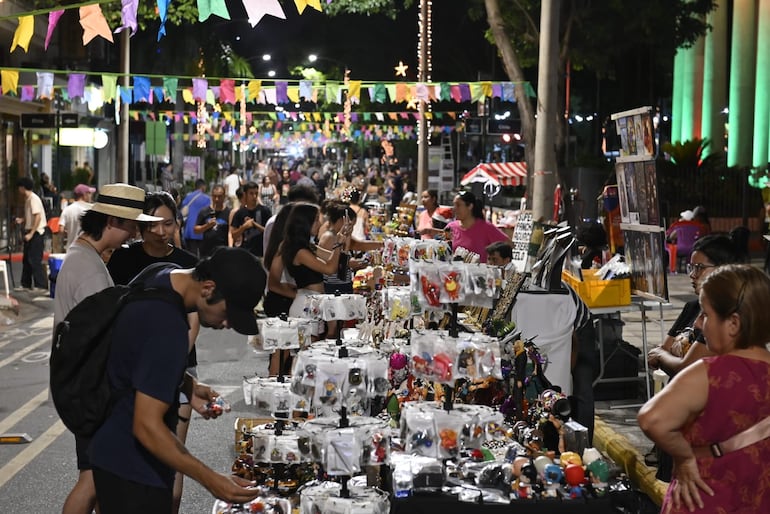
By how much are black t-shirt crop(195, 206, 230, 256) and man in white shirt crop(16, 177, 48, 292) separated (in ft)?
11.0

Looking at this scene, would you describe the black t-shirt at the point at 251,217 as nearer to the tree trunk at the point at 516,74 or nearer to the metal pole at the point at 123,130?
the tree trunk at the point at 516,74

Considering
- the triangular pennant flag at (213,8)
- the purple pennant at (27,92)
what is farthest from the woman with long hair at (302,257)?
the purple pennant at (27,92)

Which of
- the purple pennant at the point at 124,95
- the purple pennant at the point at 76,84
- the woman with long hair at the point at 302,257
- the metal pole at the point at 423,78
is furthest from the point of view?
the metal pole at the point at 423,78

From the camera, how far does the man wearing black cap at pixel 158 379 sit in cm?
398

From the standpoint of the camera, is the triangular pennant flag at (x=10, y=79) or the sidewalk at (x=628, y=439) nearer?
the sidewalk at (x=628, y=439)

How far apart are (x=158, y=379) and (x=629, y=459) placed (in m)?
5.02

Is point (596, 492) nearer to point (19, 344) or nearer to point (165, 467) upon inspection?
point (165, 467)

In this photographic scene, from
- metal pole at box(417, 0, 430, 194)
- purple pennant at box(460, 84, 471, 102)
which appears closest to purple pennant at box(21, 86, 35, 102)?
metal pole at box(417, 0, 430, 194)

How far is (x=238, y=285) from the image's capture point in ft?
13.1

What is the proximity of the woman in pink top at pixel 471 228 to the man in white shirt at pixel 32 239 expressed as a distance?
931cm

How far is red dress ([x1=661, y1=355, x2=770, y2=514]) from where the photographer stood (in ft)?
12.4

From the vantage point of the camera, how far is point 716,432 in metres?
3.82

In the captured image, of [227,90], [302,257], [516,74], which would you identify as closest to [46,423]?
[302,257]

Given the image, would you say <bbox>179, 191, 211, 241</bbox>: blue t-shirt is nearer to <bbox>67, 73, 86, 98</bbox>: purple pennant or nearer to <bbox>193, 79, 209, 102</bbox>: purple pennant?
<bbox>67, 73, 86, 98</bbox>: purple pennant
